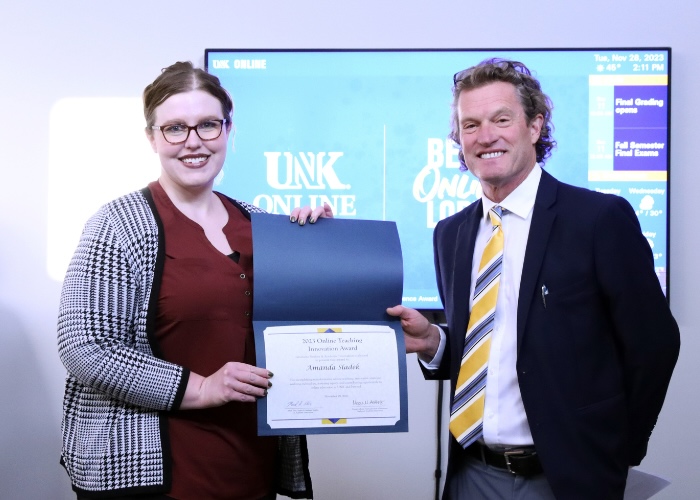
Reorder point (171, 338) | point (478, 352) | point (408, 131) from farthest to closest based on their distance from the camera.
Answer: point (408, 131), point (478, 352), point (171, 338)

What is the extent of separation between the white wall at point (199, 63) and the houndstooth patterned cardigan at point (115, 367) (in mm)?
1695

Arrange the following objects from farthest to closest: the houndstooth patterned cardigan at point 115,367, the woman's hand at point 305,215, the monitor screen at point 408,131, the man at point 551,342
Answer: the monitor screen at point 408,131
the woman's hand at point 305,215
the man at point 551,342
the houndstooth patterned cardigan at point 115,367

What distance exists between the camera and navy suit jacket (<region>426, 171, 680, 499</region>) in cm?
151

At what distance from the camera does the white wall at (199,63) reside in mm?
3031

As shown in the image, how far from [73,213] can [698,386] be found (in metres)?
2.73

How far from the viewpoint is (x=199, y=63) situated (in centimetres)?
306

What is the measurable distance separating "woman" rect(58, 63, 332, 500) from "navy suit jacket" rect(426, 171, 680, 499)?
0.54 meters

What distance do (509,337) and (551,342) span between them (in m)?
0.10

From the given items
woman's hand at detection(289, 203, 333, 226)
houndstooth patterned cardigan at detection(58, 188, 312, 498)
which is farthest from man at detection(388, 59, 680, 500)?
houndstooth patterned cardigan at detection(58, 188, 312, 498)

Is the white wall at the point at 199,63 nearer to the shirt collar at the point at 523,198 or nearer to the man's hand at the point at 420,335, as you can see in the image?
the man's hand at the point at 420,335

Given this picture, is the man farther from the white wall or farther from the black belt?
the white wall

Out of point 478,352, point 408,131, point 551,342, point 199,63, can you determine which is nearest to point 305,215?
point 478,352

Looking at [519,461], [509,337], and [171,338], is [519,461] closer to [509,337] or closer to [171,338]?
[509,337]

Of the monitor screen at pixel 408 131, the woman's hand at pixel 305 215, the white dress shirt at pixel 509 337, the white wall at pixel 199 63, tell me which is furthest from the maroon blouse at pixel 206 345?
the white wall at pixel 199 63
